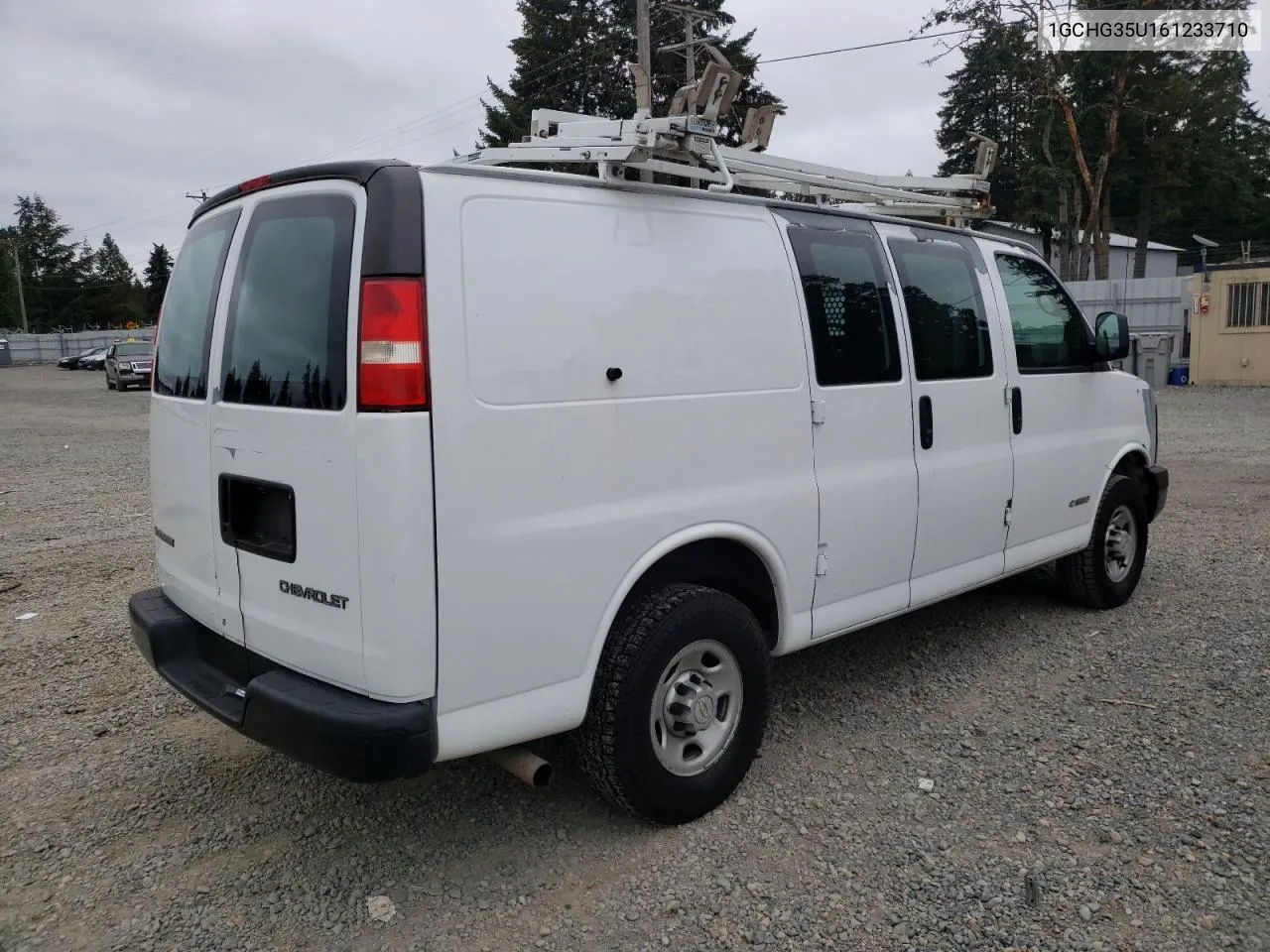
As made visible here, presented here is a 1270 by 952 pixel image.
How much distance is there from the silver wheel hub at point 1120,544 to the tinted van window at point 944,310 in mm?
1731

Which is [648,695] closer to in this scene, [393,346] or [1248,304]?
[393,346]

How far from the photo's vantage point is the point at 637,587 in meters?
3.13

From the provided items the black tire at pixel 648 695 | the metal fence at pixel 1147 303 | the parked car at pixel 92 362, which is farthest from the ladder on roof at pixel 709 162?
the parked car at pixel 92 362

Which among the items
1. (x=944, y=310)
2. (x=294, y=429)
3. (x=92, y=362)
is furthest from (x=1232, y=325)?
(x=92, y=362)

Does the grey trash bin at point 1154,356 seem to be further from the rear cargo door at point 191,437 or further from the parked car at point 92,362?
the parked car at point 92,362

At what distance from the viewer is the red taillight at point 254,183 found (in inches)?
118

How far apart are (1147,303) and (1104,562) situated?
20138 millimetres

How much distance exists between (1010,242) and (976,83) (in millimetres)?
54143

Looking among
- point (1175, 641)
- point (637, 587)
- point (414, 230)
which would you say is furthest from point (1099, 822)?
point (414, 230)

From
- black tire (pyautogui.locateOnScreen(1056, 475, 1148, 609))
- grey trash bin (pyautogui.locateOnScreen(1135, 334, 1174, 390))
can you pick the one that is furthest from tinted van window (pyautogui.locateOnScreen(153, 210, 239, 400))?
grey trash bin (pyautogui.locateOnScreen(1135, 334, 1174, 390))

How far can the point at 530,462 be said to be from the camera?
8.95 feet

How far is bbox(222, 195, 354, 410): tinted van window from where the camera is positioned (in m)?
2.63

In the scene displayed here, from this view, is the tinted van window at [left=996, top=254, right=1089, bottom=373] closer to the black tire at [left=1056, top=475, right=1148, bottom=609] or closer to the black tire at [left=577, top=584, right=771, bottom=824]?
the black tire at [left=1056, top=475, right=1148, bottom=609]

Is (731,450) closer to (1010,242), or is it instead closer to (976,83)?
(1010,242)
